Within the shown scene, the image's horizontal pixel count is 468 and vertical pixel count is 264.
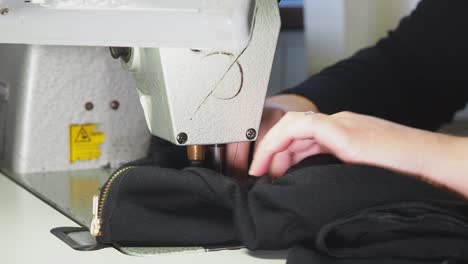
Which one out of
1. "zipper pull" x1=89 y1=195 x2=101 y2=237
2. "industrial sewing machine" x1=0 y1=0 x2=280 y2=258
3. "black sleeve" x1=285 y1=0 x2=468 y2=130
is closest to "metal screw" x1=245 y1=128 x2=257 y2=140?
"industrial sewing machine" x1=0 y1=0 x2=280 y2=258

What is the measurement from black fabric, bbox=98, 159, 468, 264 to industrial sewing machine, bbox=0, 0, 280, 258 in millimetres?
132

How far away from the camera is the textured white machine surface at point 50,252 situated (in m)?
0.90

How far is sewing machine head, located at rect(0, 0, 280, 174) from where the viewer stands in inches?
36.4

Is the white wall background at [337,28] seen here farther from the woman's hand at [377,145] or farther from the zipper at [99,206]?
the zipper at [99,206]

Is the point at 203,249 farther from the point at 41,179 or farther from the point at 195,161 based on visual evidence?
the point at 41,179

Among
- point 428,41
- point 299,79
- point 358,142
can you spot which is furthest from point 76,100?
point 299,79

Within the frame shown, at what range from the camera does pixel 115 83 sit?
1.47 metres

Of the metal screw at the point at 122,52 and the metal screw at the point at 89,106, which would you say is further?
Result: the metal screw at the point at 89,106

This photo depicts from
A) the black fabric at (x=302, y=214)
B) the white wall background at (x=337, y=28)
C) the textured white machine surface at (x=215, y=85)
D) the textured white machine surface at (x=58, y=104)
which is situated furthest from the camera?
the white wall background at (x=337, y=28)

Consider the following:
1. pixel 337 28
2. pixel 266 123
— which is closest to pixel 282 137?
pixel 266 123

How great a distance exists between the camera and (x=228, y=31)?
92cm

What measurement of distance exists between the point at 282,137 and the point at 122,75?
54 cm

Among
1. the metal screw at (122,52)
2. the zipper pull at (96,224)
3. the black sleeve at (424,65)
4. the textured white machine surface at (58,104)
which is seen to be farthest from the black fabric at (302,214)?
the black sleeve at (424,65)

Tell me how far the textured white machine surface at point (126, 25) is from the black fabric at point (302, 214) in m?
0.16
